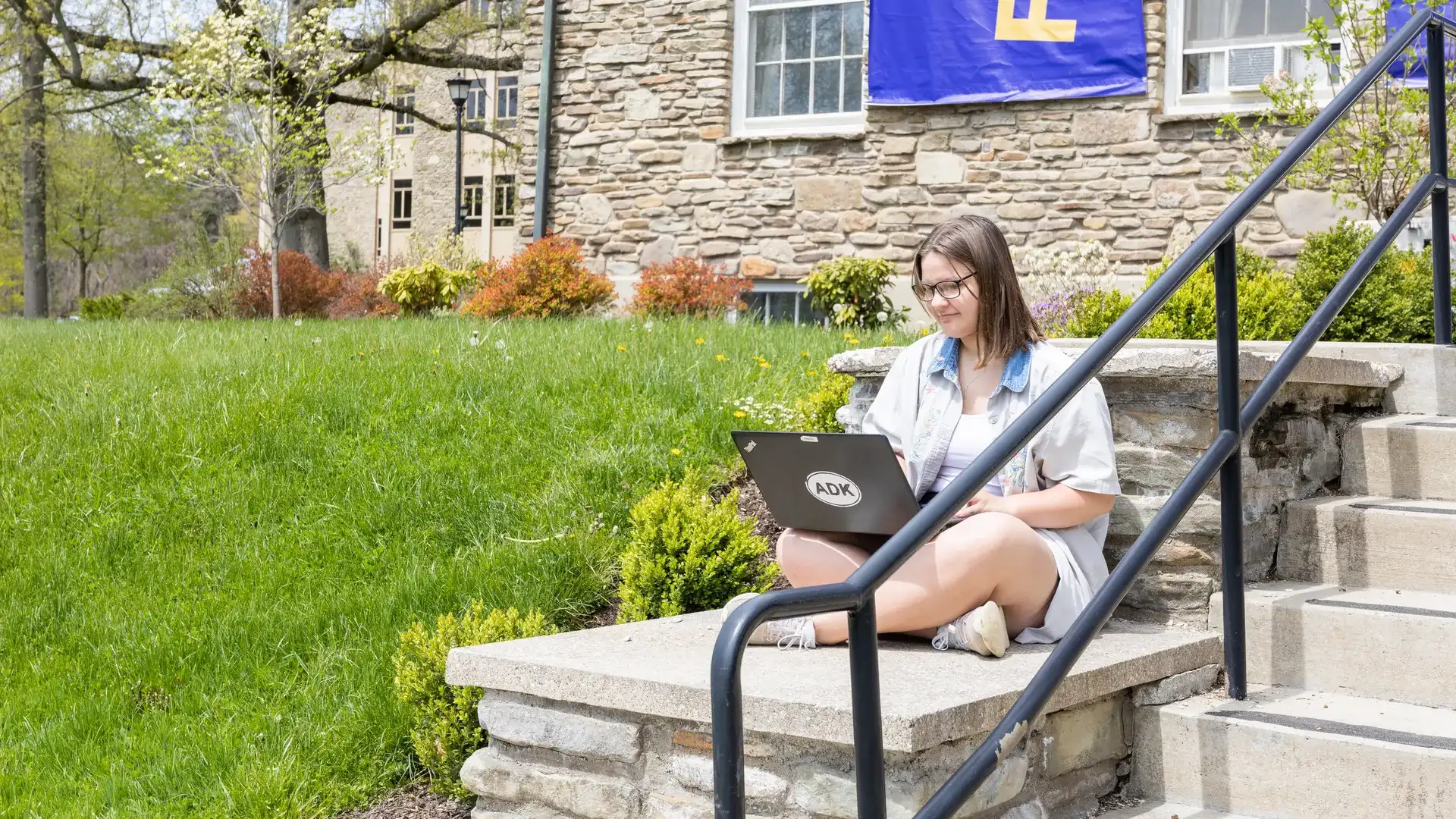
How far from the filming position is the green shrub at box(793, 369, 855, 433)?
484 cm

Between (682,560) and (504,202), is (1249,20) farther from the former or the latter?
(504,202)

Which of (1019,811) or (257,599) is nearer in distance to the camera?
(1019,811)

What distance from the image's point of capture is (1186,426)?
322 centimetres

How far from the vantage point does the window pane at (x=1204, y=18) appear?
983 cm

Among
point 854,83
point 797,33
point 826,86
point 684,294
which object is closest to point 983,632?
point 684,294

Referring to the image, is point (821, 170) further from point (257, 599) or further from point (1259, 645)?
point (1259, 645)

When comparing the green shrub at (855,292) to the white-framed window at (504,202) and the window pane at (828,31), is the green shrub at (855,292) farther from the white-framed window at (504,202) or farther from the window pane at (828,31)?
the white-framed window at (504,202)

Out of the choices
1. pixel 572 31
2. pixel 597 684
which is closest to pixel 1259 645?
pixel 597 684

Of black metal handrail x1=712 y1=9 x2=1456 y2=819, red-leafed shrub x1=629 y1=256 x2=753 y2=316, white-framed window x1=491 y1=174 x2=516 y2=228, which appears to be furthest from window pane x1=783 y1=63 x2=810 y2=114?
white-framed window x1=491 y1=174 x2=516 y2=228

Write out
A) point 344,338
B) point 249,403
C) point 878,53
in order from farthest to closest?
1. point 878,53
2. point 344,338
3. point 249,403

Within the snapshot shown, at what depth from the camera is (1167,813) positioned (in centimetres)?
276

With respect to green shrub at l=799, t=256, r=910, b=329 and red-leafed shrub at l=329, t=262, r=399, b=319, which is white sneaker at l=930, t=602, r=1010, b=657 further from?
red-leafed shrub at l=329, t=262, r=399, b=319

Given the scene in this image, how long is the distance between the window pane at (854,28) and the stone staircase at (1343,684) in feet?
27.1

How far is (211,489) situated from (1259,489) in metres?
3.71
